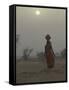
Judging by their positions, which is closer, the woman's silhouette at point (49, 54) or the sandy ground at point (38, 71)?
the sandy ground at point (38, 71)

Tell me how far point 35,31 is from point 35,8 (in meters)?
0.21

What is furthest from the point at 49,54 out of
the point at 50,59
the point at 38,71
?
the point at 38,71

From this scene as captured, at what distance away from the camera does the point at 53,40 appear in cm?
256

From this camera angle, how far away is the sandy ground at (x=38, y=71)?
7.91ft

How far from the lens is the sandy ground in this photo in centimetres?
241

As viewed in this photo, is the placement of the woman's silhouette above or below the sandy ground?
above

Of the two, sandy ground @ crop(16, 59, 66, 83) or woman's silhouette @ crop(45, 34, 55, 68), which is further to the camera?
woman's silhouette @ crop(45, 34, 55, 68)

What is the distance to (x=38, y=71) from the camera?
97.8 inches

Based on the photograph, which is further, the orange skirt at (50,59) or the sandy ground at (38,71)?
the orange skirt at (50,59)

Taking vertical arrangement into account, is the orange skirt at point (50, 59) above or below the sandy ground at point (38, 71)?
above
